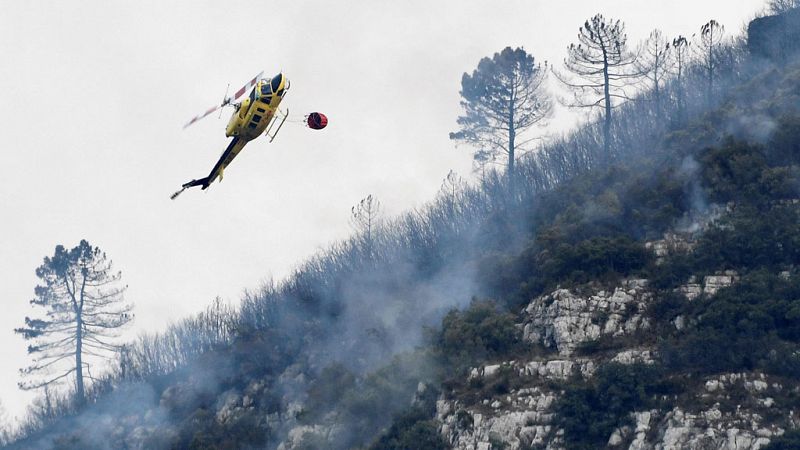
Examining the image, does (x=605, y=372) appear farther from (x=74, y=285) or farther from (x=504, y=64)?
(x=74, y=285)

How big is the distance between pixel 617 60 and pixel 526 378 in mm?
27634

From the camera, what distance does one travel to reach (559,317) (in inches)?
2379

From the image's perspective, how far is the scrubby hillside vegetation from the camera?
54312 mm

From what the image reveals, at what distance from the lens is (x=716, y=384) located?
175 feet

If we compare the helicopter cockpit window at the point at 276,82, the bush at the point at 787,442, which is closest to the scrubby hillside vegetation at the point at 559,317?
the bush at the point at 787,442

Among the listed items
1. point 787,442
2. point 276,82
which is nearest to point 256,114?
point 276,82

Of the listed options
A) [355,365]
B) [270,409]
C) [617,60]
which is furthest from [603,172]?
[270,409]

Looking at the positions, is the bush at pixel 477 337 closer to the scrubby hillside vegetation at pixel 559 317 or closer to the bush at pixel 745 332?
the scrubby hillside vegetation at pixel 559 317

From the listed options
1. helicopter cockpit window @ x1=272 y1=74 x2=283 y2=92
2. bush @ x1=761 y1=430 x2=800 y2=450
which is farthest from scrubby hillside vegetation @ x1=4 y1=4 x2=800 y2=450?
helicopter cockpit window @ x1=272 y1=74 x2=283 y2=92

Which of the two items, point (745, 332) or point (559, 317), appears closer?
point (745, 332)

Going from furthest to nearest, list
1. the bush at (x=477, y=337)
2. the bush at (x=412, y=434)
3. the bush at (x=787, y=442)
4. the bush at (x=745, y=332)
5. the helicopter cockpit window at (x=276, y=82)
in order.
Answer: the bush at (x=477, y=337), the bush at (x=412, y=434), the bush at (x=745, y=332), the helicopter cockpit window at (x=276, y=82), the bush at (x=787, y=442)

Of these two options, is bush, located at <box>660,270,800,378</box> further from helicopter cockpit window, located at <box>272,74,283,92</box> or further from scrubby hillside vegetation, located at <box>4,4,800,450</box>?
helicopter cockpit window, located at <box>272,74,283,92</box>

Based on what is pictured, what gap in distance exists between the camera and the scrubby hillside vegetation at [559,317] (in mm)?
54312

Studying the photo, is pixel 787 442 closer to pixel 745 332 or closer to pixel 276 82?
pixel 745 332
